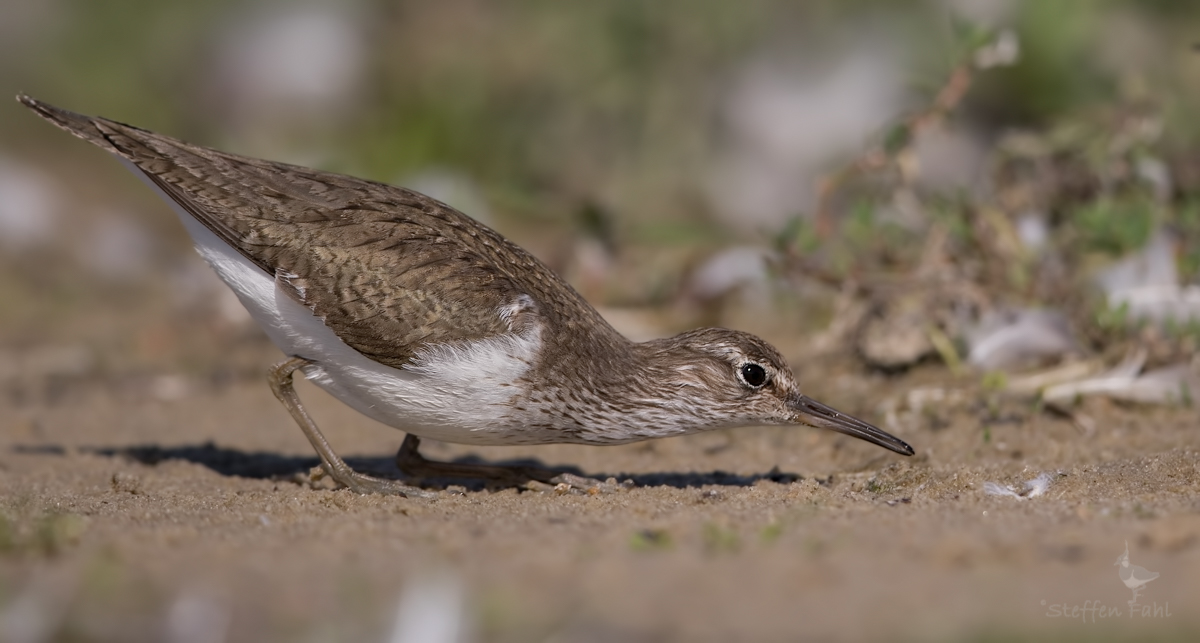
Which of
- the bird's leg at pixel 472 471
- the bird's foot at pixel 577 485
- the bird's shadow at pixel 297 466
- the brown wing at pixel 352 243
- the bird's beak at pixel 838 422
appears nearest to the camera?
the bird's foot at pixel 577 485

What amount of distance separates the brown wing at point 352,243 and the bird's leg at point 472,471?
818mm

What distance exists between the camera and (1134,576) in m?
3.98

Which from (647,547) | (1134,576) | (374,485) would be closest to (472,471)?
(374,485)

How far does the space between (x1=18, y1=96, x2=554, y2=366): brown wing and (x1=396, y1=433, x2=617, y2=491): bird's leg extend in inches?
32.2

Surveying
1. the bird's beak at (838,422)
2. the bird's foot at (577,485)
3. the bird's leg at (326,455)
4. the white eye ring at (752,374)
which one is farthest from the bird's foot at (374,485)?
the bird's beak at (838,422)

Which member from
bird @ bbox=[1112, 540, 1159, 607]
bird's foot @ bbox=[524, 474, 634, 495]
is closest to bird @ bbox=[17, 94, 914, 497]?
bird's foot @ bbox=[524, 474, 634, 495]

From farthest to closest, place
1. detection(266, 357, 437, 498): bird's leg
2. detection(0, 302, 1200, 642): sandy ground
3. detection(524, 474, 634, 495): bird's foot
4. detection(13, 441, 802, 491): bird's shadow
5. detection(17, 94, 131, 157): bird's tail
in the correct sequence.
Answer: detection(17, 94, 131, 157): bird's tail → detection(13, 441, 802, 491): bird's shadow → detection(266, 357, 437, 498): bird's leg → detection(524, 474, 634, 495): bird's foot → detection(0, 302, 1200, 642): sandy ground

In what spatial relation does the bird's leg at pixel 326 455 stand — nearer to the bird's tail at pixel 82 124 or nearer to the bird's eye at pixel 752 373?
the bird's tail at pixel 82 124

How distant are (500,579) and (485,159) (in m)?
8.89

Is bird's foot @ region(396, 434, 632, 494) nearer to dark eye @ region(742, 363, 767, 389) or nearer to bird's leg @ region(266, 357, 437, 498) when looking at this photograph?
bird's leg @ region(266, 357, 437, 498)

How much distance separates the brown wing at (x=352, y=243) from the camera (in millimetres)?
6094

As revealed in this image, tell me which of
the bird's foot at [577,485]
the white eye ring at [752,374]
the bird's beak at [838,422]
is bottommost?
the bird's foot at [577,485]

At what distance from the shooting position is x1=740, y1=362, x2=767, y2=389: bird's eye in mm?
6598

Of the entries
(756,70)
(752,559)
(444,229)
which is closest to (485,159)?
(756,70)
